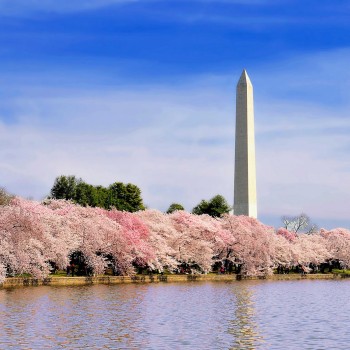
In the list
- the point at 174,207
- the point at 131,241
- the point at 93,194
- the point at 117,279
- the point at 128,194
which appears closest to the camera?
the point at 117,279

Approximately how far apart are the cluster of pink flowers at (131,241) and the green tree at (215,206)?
45.5ft

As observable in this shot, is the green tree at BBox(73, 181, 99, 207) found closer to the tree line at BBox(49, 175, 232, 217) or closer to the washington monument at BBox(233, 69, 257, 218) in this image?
the tree line at BBox(49, 175, 232, 217)

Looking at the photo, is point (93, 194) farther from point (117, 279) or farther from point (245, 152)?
point (117, 279)

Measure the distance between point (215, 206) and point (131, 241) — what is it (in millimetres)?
46610

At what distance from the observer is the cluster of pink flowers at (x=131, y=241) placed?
51719 millimetres

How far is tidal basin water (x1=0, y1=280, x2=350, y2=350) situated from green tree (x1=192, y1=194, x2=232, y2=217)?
203ft

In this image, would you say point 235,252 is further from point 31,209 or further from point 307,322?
point 307,322

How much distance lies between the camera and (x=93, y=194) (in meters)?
103

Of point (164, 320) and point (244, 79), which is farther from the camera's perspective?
point (244, 79)

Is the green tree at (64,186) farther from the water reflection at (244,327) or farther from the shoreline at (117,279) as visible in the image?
the water reflection at (244,327)

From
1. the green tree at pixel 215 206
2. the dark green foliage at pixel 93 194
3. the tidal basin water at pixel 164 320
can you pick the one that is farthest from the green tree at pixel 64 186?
the tidal basin water at pixel 164 320

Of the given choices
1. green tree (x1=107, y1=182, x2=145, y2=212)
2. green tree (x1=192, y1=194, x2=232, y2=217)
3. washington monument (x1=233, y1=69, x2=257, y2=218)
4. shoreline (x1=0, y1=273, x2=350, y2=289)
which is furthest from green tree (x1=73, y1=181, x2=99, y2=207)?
shoreline (x1=0, y1=273, x2=350, y2=289)

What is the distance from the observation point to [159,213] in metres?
80.6

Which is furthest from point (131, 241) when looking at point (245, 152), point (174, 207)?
point (174, 207)
